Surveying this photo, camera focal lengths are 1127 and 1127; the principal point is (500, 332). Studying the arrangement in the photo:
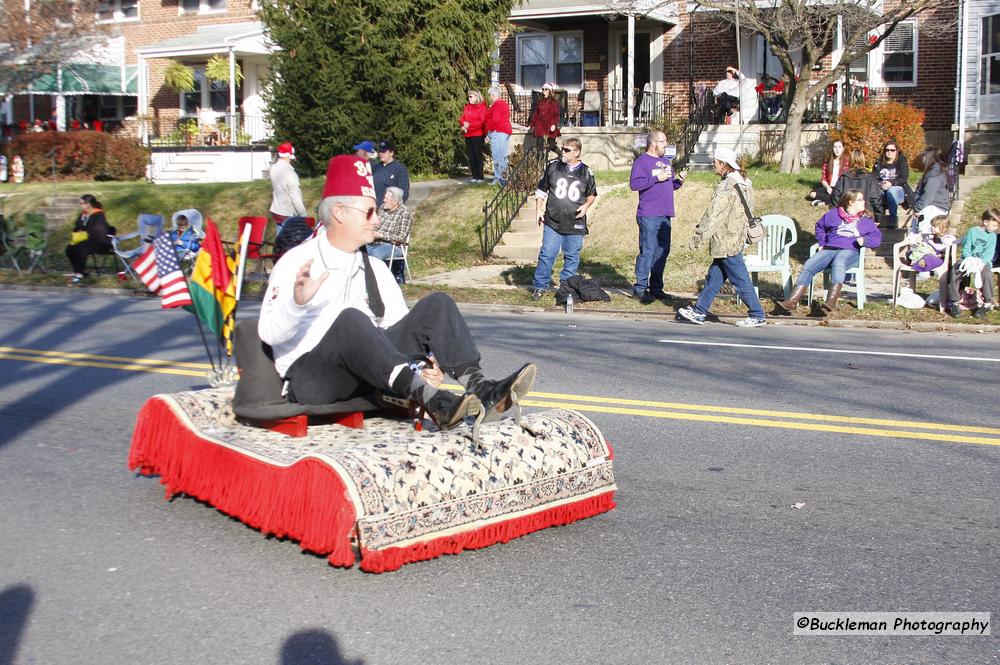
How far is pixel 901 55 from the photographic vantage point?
27875 mm

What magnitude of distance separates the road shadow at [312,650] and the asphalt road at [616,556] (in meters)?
0.01

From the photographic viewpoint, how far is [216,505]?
18.9 feet

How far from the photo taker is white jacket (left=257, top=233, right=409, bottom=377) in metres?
5.85

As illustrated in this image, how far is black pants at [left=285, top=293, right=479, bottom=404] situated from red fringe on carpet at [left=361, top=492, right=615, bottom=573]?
2.85 ft

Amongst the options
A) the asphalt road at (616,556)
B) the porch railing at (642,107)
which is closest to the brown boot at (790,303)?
the asphalt road at (616,556)

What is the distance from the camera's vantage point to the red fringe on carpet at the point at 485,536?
192 inches

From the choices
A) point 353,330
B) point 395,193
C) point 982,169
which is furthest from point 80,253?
point 982,169

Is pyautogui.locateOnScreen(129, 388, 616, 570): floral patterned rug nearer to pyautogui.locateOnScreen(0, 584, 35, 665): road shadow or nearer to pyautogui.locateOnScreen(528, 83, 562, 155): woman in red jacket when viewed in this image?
pyautogui.locateOnScreen(0, 584, 35, 665): road shadow

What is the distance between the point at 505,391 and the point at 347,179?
156 centimetres

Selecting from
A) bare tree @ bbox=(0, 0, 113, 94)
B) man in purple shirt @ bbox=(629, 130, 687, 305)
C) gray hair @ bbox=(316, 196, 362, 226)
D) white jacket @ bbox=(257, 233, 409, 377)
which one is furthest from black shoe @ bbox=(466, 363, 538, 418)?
bare tree @ bbox=(0, 0, 113, 94)

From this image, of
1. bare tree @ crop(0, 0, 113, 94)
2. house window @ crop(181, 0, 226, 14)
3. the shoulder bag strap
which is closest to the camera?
the shoulder bag strap

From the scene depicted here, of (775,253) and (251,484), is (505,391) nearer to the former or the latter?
(251,484)

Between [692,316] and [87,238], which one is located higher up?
[87,238]

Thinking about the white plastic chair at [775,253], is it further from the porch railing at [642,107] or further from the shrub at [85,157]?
the shrub at [85,157]
